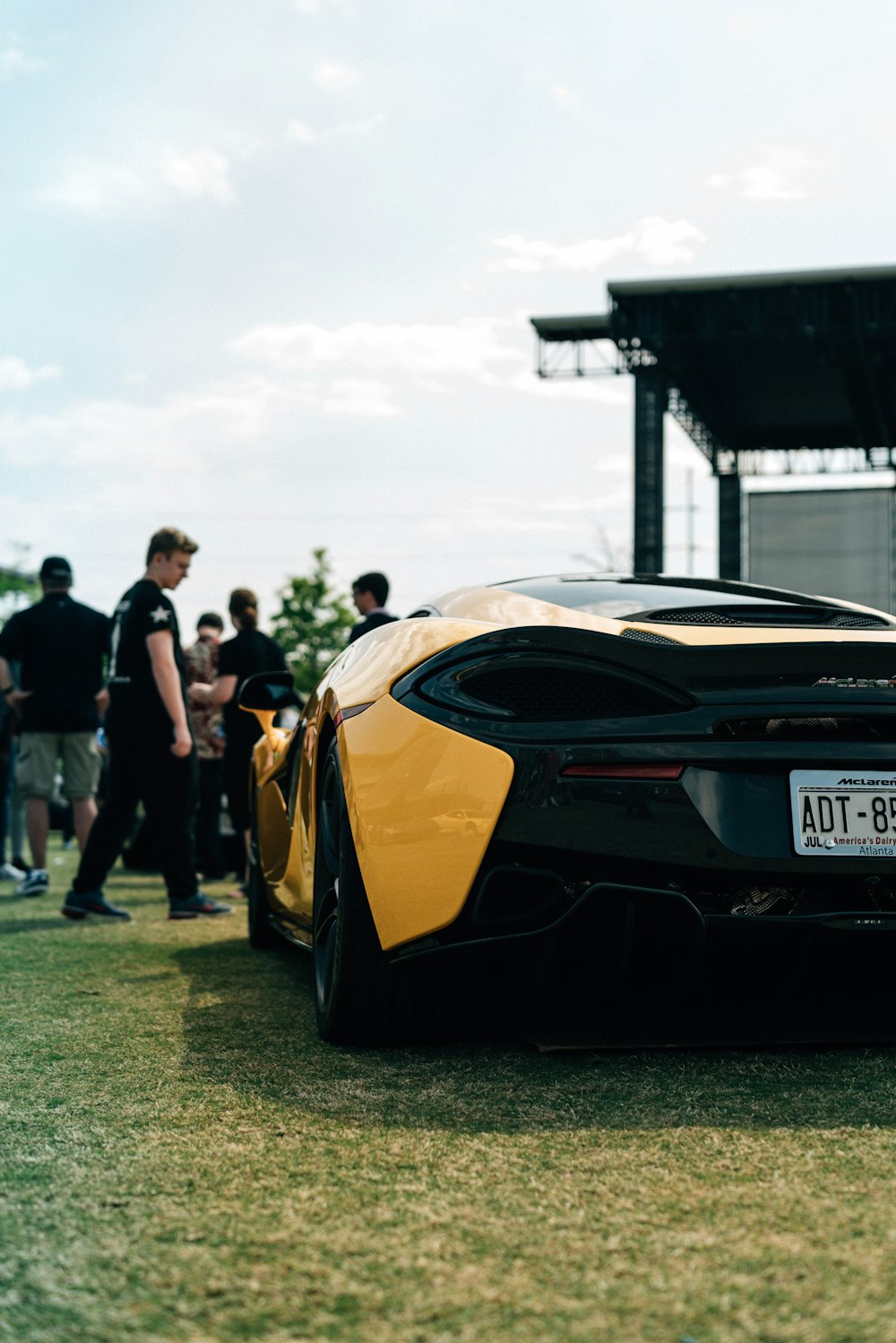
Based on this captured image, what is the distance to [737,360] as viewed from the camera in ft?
90.9

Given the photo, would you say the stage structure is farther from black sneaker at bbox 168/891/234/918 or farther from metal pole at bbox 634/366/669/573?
black sneaker at bbox 168/891/234/918

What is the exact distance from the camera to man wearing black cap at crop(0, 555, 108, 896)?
7980 mm

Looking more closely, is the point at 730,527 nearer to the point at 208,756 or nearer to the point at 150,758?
the point at 208,756

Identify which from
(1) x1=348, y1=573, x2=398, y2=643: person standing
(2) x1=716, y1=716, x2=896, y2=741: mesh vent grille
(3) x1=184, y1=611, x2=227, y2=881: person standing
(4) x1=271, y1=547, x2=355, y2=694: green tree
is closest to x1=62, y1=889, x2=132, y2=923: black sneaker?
(1) x1=348, y1=573, x2=398, y2=643: person standing

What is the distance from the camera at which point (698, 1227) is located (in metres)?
1.79

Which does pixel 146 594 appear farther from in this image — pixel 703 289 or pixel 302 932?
pixel 703 289

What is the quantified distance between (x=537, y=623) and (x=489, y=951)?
2.22 ft

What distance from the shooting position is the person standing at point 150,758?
646 centimetres

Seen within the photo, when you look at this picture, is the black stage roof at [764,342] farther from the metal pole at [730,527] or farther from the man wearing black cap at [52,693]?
the man wearing black cap at [52,693]

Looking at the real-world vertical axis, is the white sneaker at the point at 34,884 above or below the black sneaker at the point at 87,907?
below

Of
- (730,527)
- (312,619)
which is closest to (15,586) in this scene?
(312,619)

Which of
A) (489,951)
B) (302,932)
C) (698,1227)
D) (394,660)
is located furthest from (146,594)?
(698,1227)

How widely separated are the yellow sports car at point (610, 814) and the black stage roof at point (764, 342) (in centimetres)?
2172

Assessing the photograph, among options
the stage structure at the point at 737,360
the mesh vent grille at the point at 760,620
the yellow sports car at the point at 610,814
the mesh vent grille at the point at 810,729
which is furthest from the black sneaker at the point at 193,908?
the stage structure at the point at 737,360
